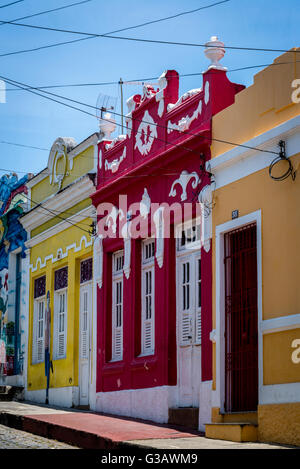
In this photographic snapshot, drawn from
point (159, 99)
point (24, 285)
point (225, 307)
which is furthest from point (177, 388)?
point (24, 285)

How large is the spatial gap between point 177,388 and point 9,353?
336 inches

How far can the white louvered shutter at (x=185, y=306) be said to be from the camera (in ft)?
43.1

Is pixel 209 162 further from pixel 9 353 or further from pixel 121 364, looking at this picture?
pixel 9 353

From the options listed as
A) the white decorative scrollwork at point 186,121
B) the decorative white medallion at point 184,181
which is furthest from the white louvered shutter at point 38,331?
the white decorative scrollwork at point 186,121

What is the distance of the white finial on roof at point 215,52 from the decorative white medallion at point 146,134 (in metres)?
2.02

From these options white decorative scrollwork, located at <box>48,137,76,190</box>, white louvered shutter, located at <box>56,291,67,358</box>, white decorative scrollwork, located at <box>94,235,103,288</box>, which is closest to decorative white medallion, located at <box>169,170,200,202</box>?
white decorative scrollwork, located at <box>94,235,103,288</box>

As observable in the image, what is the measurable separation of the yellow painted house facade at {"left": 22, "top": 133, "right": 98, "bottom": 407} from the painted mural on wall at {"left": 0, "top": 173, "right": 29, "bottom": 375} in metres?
0.67

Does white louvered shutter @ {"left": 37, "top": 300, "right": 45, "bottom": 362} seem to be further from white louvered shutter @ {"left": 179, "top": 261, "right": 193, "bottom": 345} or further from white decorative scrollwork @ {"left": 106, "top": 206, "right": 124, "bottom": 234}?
white louvered shutter @ {"left": 179, "top": 261, "right": 193, "bottom": 345}

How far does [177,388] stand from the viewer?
43.2 feet

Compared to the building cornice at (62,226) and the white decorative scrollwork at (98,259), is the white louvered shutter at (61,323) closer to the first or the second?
the building cornice at (62,226)

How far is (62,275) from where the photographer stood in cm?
1828

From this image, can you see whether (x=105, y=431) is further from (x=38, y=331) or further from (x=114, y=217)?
(x=38, y=331)

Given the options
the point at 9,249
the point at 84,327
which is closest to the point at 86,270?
the point at 84,327

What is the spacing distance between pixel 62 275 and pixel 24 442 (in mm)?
6480
